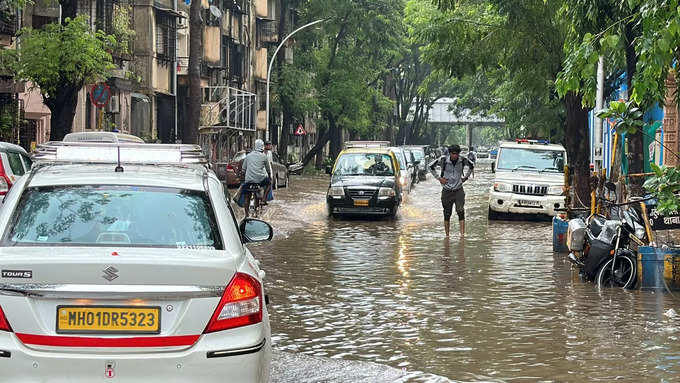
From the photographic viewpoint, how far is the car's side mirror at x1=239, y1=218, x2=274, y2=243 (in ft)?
27.8

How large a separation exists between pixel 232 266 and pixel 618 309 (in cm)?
758

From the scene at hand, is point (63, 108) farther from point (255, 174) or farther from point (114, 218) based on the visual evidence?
point (114, 218)

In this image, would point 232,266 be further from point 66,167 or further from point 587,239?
point 587,239

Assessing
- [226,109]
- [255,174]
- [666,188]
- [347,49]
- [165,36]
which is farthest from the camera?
[347,49]

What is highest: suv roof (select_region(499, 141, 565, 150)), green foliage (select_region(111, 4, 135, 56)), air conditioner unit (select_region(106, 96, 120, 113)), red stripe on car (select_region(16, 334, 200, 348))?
green foliage (select_region(111, 4, 135, 56))

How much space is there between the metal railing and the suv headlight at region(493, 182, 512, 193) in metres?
26.9

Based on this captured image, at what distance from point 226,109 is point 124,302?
165 feet

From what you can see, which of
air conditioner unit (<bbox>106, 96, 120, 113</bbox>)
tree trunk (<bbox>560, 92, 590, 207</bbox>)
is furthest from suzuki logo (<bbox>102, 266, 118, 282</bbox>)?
air conditioner unit (<bbox>106, 96, 120, 113</bbox>)

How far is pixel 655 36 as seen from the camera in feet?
39.4

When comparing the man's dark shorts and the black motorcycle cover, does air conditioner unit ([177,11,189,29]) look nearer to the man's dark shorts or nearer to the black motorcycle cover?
the man's dark shorts

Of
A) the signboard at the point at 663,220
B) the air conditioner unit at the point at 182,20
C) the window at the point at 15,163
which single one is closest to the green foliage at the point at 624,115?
the signboard at the point at 663,220

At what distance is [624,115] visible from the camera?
14.1 metres

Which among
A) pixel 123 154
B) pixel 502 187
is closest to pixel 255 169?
pixel 502 187

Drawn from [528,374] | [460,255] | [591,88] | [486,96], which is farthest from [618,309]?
[486,96]
